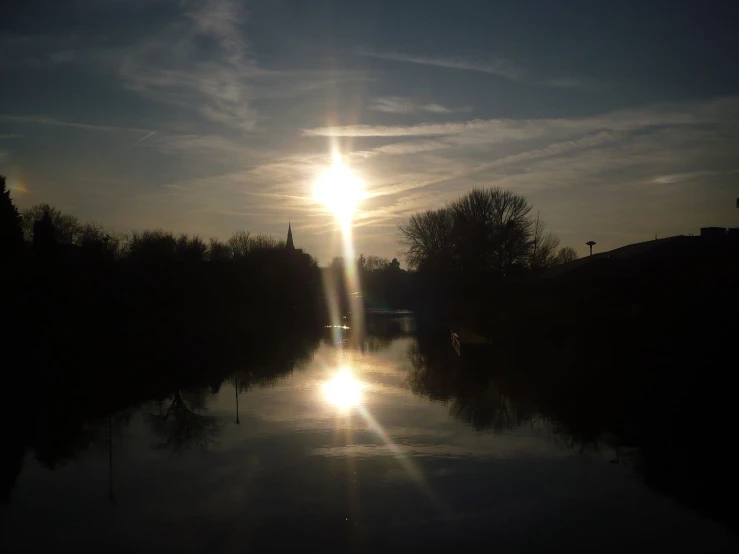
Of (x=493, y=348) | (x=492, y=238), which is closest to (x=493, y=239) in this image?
(x=492, y=238)

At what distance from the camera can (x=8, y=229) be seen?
130ft

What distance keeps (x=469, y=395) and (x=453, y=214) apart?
193 ft

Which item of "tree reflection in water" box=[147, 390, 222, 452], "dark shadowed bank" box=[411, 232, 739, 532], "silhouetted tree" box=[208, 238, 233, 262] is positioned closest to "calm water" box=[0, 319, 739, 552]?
"tree reflection in water" box=[147, 390, 222, 452]

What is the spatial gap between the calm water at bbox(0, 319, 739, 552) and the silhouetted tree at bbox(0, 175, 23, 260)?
22.3m

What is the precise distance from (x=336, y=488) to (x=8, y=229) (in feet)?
119

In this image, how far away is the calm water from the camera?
27.5 feet

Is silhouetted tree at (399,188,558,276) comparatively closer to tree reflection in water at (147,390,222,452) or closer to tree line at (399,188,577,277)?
tree line at (399,188,577,277)

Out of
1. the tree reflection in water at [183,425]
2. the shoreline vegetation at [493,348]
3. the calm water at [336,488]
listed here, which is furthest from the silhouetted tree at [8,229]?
the calm water at [336,488]

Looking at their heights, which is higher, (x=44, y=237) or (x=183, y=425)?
(x=44, y=237)

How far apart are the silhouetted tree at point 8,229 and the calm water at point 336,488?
73.1ft

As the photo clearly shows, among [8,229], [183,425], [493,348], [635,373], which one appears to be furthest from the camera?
[8,229]

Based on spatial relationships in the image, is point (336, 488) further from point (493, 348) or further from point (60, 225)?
point (60, 225)

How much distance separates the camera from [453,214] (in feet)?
255

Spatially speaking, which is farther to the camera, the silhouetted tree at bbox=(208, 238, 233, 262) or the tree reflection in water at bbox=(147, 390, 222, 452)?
the silhouetted tree at bbox=(208, 238, 233, 262)
